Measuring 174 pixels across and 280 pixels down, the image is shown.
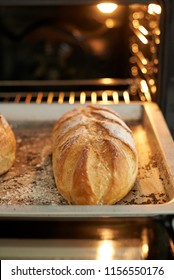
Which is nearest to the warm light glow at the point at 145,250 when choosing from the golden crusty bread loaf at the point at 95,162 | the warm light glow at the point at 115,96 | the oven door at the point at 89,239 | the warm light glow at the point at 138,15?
the oven door at the point at 89,239

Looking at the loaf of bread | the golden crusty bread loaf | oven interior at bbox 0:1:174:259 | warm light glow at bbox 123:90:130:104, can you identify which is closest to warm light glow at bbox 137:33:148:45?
oven interior at bbox 0:1:174:259

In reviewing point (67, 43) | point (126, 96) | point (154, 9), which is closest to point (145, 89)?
point (126, 96)

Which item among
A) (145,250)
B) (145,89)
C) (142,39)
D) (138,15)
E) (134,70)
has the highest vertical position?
(138,15)

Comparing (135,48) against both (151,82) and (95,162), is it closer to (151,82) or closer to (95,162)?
(151,82)

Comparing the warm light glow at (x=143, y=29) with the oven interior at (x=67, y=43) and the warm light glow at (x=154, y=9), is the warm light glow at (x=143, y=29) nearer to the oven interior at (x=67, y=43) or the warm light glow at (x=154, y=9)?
the warm light glow at (x=154, y=9)

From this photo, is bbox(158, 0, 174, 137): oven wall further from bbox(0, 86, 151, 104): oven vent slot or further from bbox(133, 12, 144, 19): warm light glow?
bbox(133, 12, 144, 19): warm light glow

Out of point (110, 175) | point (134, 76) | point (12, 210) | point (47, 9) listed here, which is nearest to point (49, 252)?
point (12, 210)

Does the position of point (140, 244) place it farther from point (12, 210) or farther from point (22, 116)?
point (22, 116)
